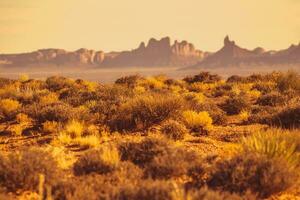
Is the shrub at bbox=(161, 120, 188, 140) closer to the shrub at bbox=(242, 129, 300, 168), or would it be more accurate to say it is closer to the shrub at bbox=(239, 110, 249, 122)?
the shrub at bbox=(242, 129, 300, 168)

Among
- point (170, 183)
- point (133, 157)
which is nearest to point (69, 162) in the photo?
point (133, 157)

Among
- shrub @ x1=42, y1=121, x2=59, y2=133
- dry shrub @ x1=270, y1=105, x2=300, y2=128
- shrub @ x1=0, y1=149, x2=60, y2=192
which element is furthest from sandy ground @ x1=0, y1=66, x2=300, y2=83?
shrub @ x1=0, y1=149, x2=60, y2=192

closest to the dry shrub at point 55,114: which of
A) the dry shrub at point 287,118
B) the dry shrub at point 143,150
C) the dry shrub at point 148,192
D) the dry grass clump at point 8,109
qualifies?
the dry grass clump at point 8,109

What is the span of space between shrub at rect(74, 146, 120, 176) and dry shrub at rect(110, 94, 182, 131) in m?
4.89

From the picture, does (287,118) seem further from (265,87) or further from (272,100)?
(265,87)

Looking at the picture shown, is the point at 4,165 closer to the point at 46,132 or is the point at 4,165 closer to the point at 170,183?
the point at 170,183

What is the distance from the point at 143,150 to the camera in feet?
27.5

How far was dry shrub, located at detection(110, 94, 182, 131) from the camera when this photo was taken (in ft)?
42.3

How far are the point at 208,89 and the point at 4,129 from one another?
45.3ft

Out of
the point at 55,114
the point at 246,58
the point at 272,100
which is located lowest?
→ the point at 246,58

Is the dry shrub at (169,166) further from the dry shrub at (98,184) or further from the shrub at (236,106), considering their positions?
the shrub at (236,106)

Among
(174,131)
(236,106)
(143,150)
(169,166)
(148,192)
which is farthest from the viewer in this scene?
(236,106)

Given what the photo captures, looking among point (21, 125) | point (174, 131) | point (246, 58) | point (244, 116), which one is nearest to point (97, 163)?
point (174, 131)

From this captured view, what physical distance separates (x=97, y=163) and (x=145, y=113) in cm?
557
